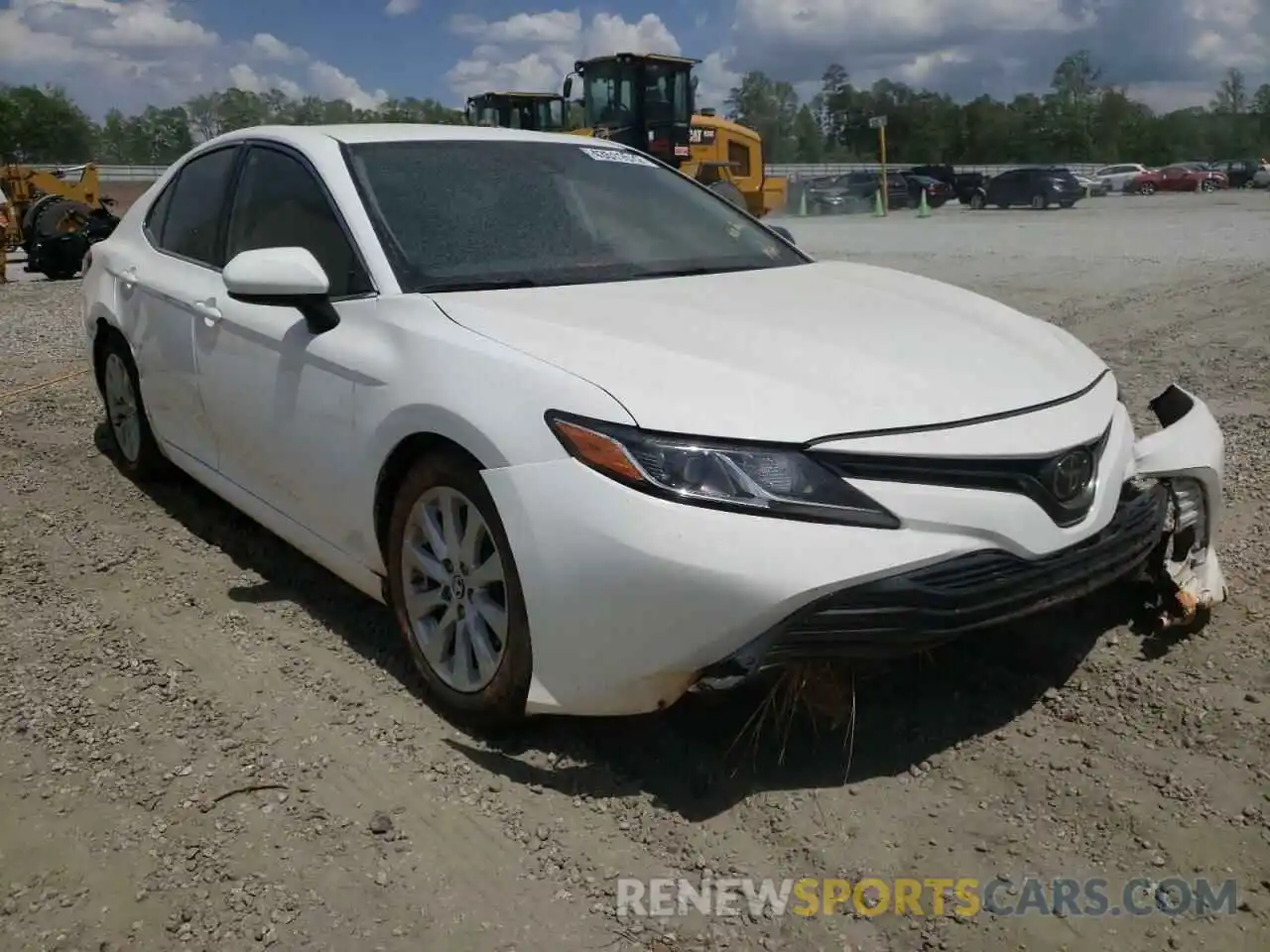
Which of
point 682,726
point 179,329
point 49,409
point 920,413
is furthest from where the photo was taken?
point 49,409

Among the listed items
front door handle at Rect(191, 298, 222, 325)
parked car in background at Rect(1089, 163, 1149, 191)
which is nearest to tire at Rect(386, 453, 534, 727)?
front door handle at Rect(191, 298, 222, 325)

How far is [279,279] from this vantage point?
125 inches

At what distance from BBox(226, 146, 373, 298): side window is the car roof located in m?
0.08

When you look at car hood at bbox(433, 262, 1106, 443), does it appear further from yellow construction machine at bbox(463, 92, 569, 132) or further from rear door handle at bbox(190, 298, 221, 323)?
yellow construction machine at bbox(463, 92, 569, 132)

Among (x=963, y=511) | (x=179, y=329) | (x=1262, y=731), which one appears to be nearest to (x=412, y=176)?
(x=179, y=329)

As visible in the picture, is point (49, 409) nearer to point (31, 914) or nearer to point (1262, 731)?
point (31, 914)

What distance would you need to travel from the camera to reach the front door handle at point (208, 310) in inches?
154

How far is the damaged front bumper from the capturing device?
7.91ft

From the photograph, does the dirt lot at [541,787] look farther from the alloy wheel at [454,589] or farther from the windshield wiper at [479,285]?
the windshield wiper at [479,285]

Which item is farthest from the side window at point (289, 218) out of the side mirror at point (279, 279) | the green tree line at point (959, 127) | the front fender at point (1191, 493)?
the green tree line at point (959, 127)

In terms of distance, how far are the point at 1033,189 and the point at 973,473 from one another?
37.8 metres

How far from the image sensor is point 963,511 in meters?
2.49

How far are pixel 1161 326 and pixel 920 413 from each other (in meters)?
6.74

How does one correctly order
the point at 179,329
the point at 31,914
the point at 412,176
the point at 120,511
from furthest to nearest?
the point at 120,511 < the point at 179,329 < the point at 412,176 < the point at 31,914
